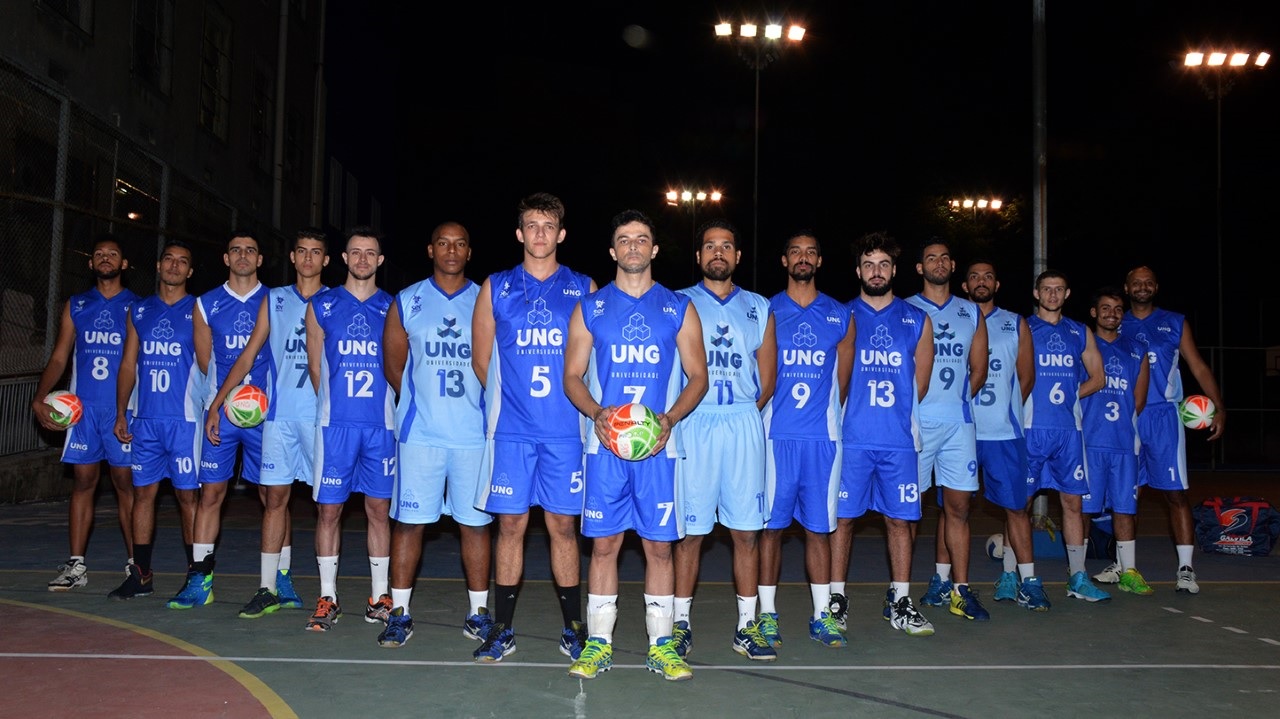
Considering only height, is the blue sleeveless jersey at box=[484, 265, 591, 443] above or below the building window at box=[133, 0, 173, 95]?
below

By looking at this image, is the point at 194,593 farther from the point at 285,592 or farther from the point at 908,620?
the point at 908,620

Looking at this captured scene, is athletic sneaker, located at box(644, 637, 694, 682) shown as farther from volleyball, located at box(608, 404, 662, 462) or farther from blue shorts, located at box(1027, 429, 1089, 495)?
blue shorts, located at box(1027, 429, 1089, 495)

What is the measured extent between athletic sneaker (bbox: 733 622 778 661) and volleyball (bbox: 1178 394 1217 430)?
16.0 feet

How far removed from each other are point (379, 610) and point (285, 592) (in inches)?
37.7

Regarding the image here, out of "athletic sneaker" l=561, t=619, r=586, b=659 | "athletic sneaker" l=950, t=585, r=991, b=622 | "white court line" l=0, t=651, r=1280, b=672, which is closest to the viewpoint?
"white court line" l=0, t=651, r=1280, b=672

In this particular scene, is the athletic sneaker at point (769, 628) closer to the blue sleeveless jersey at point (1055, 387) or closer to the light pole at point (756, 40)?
the blue sleeveless jersey at point (1055, 387)

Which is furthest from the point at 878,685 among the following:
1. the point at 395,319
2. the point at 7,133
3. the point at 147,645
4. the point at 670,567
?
the point at 7,133

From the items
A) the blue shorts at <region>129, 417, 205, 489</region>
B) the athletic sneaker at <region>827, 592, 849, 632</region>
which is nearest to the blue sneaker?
the athletic sneaker at <region>827, 592, 849, 632</region>

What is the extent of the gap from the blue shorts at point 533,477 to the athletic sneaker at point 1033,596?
3805mm

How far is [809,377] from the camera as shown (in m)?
6.84

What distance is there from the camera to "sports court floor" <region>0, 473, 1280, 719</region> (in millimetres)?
5230

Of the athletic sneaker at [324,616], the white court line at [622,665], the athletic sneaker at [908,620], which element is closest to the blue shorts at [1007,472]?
the athletic sneaker at [908,620]

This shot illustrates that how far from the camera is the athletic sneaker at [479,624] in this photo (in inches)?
255

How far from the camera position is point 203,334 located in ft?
25.3
